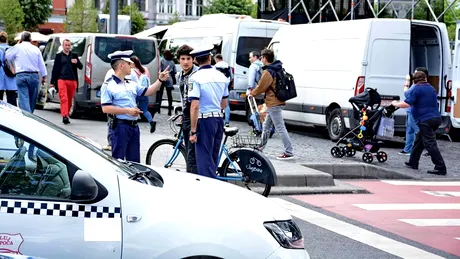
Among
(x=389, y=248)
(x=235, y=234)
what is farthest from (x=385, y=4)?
(x=235, y=234)

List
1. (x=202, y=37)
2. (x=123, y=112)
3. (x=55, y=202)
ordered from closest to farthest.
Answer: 1. (x=55, y=202)
2. (x=123, y=112)
3. (x=202, y=37)

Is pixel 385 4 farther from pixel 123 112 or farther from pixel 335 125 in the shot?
pixel 123 112

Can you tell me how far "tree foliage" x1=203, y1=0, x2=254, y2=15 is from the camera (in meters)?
80.2

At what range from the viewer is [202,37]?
23.6 meters

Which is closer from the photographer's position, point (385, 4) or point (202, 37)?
point (202, 37)

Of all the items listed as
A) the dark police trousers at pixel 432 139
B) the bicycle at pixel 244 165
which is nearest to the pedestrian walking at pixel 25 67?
the bicycle at pixel 244 165

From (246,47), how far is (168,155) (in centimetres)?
1104

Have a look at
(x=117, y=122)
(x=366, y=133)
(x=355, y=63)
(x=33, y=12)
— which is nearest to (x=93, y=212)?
(x=117, y=122)

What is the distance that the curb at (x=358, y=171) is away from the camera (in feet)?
43.3

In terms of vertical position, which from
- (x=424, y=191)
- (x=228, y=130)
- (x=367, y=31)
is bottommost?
(x=424, y=191)

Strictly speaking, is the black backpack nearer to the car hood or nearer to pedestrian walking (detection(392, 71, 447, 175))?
pedestrian walking (detection(392, 71, 447, 175))

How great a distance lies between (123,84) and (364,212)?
3.34 m

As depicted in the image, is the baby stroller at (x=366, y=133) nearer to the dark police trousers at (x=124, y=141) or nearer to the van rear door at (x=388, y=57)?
the van rear door at (x=388, y=57)

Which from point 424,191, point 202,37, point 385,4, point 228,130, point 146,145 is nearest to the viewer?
point 228,130
